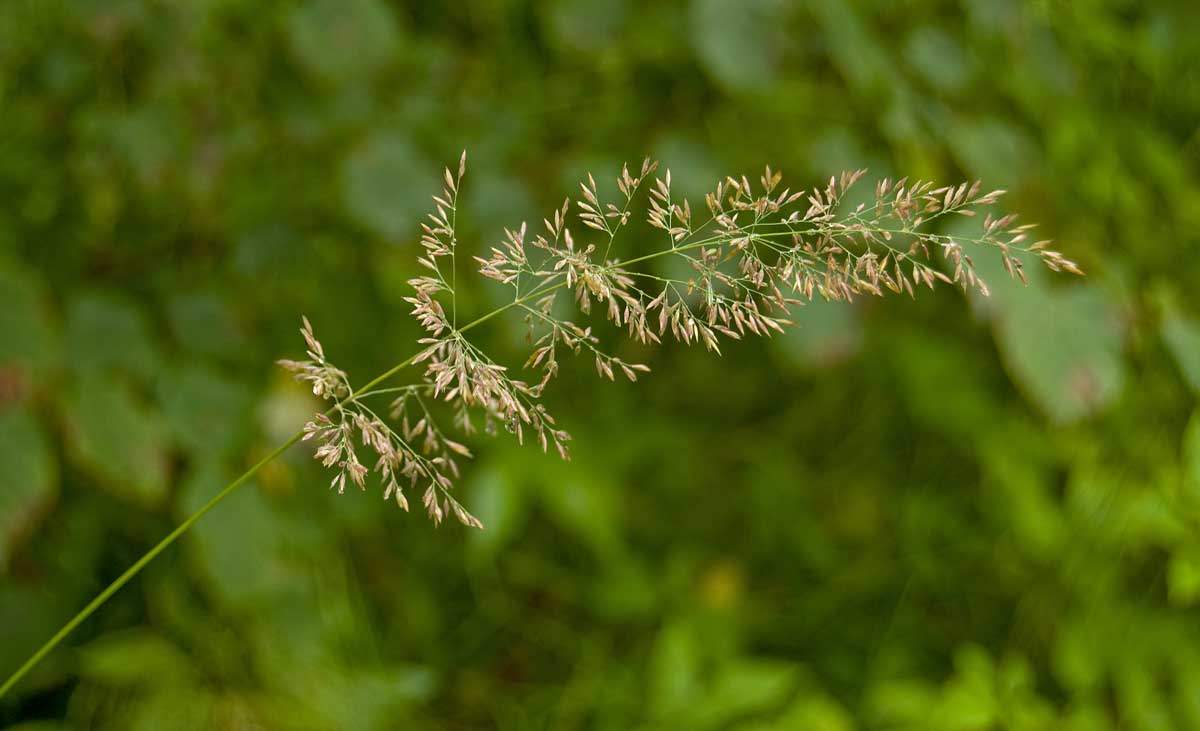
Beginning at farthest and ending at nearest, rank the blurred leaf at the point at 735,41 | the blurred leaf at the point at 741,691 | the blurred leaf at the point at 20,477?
the blurred leaf at the point at 741,691
the blurred leaf at the point at 735,41
the blurred leaf at the point at 20,477

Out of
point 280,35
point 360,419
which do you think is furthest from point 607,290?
point 280,35

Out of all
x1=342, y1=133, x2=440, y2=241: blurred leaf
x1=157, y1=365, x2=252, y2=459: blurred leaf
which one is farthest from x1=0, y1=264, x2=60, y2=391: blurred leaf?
x1=342, y1=133, x2=440, y2=241: blurred leaf

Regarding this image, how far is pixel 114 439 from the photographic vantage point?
41.6 inches

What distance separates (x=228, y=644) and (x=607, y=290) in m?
1.17

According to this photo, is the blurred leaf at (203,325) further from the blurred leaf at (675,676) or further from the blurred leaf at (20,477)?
the blurred leaf at (675,676)

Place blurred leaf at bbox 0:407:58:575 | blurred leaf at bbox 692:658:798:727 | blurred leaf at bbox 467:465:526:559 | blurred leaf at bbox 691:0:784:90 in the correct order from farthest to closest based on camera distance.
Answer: blurred leaf at bbox 467:465:526:559 → blurred leaf at bbox 692:658:798:727 → blurred leaf at bbox 691:0:784:90 → blurred leaf at bbox 0:407:58:575

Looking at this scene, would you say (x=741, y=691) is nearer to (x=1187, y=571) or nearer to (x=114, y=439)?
(x=1187, y=571)

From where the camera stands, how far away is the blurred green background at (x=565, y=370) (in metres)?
1.08

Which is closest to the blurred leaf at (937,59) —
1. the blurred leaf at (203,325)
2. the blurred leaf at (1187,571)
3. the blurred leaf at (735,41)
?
the blurred leaf at (735,41)

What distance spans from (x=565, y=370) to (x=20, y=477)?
3.19 ft

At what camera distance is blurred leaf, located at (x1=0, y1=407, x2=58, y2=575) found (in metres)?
0.94

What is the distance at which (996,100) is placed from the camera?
4.20 ft

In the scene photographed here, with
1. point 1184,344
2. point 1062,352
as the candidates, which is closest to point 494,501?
point 1062,352

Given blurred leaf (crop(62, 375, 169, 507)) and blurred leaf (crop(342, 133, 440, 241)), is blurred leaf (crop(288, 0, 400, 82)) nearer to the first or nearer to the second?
blurred leaf (crop(342, 133, 440, 241))
